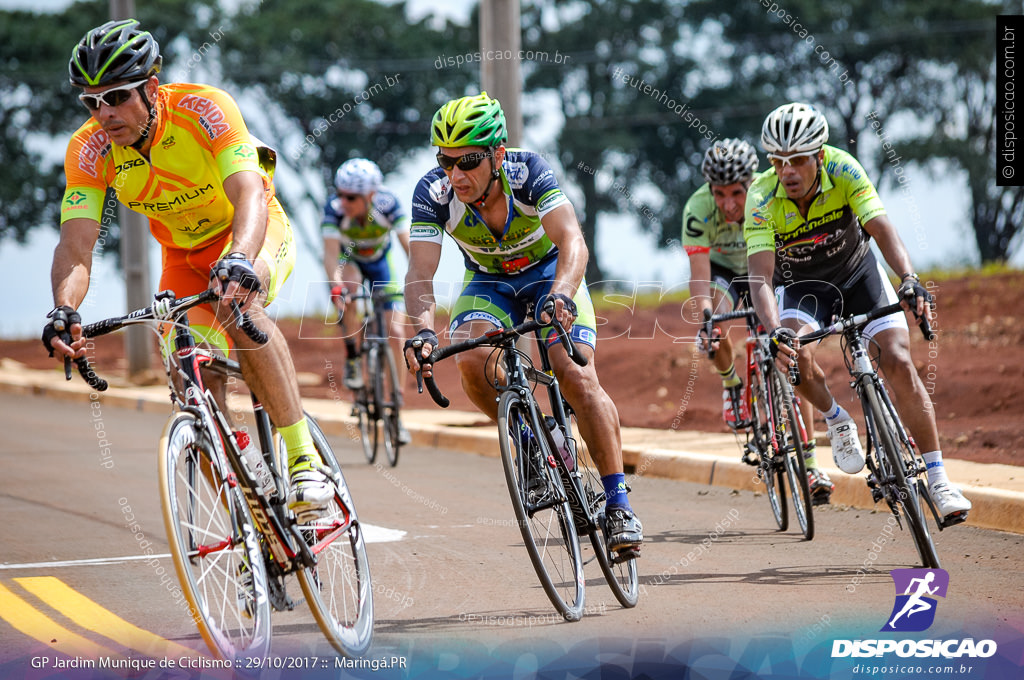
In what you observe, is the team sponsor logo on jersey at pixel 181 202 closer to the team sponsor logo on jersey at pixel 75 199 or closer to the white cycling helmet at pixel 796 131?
the team sponsor logo on jersey at pixel 75 199

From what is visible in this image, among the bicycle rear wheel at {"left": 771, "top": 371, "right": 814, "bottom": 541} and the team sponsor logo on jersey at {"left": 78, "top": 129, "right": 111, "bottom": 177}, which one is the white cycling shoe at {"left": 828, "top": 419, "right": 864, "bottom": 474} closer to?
the bicycle rear wheel at {"left": 771, "top": 371, "right": 814, "bottom": 541}

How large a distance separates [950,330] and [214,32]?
24193 millimetres

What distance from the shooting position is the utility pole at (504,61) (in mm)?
11156

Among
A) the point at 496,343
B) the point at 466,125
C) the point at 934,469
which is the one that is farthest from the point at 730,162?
the point at 496,343

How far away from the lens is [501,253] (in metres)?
5.64

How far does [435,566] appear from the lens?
6145mm

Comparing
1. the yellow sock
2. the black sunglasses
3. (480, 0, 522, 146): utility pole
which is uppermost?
(480, 0, 522, 146): utility pole

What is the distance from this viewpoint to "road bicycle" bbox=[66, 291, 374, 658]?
391 cm

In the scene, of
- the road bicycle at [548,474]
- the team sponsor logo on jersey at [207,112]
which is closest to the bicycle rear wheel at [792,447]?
the road bicycle at [548,474]

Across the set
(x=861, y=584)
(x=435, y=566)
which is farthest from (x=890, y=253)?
(x=435, y=566)

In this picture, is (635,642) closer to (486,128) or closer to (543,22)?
(486,128)

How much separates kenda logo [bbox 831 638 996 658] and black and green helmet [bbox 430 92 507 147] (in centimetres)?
250

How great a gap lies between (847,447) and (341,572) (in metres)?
3.06

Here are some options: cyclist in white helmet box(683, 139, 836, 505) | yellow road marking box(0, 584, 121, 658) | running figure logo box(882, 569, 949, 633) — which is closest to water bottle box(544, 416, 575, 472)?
running figure logo box(882, 569, 949, 633)
